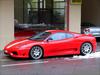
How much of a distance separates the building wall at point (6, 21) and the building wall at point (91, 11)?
8.38 m

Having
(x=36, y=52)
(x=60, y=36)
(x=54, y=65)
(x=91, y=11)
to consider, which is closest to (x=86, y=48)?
(x=60, y=36)

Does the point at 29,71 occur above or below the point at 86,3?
below

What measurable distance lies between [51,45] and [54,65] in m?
2.40

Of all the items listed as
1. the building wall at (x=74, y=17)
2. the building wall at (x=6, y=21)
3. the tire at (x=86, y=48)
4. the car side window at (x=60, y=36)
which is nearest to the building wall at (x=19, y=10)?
the building wall at (x=6, y=21)

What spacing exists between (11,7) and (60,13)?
12.8ft

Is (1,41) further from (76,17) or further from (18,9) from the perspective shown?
(76,17)

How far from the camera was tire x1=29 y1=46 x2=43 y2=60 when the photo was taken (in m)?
15.6

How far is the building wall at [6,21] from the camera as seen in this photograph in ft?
62.6

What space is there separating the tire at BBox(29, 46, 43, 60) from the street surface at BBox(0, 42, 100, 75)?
0.25 m

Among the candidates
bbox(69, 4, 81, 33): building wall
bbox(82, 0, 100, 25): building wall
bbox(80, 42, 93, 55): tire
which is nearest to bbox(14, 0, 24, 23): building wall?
bbox(69, 4, 81, 33): building wall

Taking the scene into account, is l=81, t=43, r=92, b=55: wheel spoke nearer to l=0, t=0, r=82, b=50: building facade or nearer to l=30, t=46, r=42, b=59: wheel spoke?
l=30, t=46, r=42, b=59: wheel spoke

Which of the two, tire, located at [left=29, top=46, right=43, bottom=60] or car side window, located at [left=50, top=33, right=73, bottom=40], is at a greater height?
car side window, located at [left=50, top=33, right=73, bottom=40]

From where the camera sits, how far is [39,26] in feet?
71.0

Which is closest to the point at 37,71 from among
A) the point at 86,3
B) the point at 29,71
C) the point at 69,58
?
the point at 29,71
